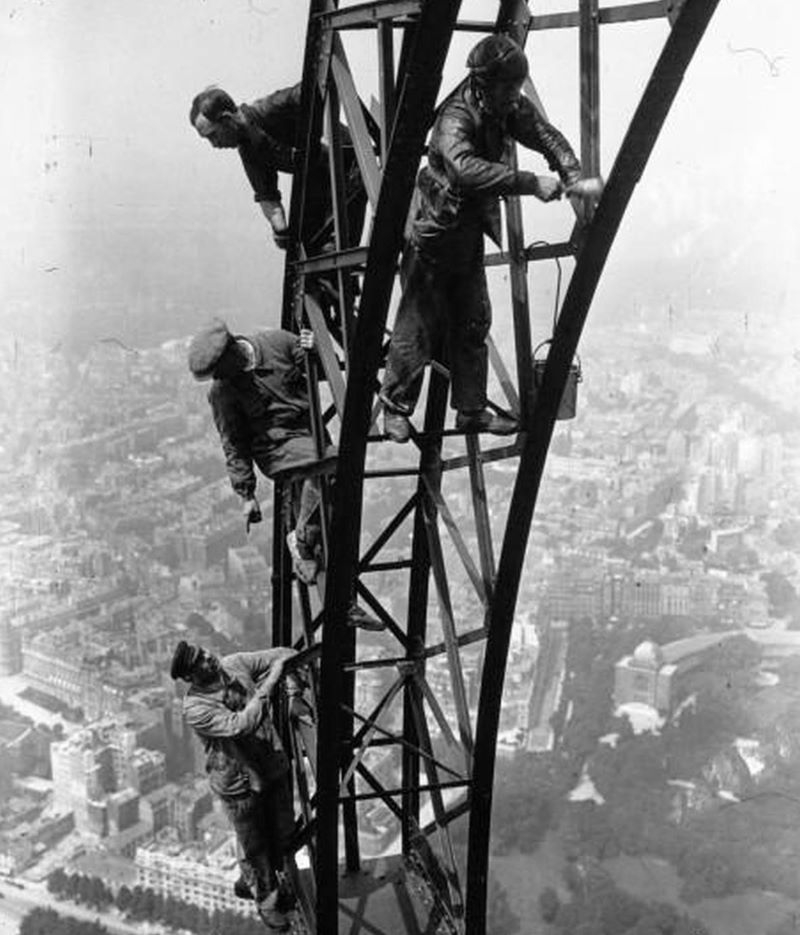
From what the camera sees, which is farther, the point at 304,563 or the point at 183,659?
the point at 304,563

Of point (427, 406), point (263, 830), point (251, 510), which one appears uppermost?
point (427, 406)

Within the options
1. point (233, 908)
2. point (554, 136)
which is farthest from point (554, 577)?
point (554, 136)

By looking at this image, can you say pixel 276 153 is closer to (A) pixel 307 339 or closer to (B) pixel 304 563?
(A) pixel 307 339

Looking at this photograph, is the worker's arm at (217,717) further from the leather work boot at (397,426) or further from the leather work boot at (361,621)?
the leather work boot at (397,426)

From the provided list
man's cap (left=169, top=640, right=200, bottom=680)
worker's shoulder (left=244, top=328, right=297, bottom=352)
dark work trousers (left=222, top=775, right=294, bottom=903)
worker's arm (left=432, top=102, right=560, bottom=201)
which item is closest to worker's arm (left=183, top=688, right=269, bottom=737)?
man's cap (left=169, top=640, right=200, bottom=680)

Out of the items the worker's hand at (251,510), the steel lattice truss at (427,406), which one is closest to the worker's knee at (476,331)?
the steel lattice truss at (427,406)

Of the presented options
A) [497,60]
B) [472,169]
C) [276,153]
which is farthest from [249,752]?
[497,60]

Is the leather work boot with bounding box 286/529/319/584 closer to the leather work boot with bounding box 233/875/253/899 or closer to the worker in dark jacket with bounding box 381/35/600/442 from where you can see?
the worker in dark jacket with bounding box 381/35/600/442
